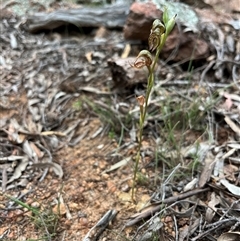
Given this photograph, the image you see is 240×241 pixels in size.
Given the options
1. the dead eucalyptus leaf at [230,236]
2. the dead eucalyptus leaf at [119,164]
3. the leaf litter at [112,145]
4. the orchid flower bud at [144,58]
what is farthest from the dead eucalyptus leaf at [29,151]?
the dead eucalyptus leaf at [230,236]

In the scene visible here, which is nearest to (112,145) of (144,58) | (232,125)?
(232,125)

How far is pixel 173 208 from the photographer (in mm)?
1579

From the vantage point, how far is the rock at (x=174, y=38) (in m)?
2.27

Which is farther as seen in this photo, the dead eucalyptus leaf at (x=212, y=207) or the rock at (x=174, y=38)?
the rock at (x=174, y=38)

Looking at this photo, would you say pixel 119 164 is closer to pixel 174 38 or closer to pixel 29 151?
pixel 29 151

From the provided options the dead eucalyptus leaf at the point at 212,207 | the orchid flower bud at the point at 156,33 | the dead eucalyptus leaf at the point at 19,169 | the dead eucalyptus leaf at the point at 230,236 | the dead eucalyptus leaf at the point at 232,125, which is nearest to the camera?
the orchid flower bud at the point at 156,33

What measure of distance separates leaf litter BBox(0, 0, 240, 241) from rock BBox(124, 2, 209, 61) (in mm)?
73

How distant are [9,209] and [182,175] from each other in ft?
2.23

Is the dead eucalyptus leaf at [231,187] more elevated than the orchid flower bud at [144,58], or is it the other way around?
the orchid flower bud at [144,58]

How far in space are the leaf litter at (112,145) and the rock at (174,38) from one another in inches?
2.9

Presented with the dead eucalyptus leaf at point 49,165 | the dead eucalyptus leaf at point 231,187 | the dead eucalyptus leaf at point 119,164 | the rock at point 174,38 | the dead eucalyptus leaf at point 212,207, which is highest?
the rock at point 174,38

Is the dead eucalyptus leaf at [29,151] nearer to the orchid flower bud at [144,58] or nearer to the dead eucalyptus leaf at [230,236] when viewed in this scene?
the orchid flower bud at [144,58]

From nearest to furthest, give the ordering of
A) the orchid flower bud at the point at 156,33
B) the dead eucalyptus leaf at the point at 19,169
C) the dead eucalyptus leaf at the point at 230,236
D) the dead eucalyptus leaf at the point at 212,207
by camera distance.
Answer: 1. the orchid flower bud at the point at 156,33
2. the dead eucalyptus leaf at the point at 230,236
3. the dead eucalyptus leaf at the point at 212,207
4. the dead eucalyptus leaf at the point at 19,169

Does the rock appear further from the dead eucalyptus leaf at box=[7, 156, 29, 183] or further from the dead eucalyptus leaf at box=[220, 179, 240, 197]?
the dead eucalyptus leaf at box=[7, 156, 29, 183]
